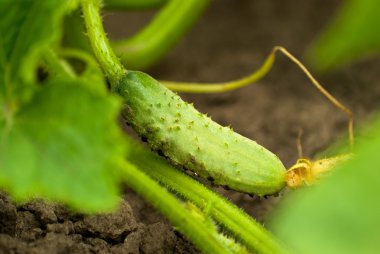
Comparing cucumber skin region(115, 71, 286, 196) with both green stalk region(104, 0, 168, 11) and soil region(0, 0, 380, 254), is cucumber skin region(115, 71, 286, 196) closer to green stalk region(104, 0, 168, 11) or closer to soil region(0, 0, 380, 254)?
soil region(0, 0, 380, 254)

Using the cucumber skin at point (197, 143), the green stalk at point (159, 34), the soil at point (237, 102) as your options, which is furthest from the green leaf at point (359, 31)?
the green stalk at point (159, 34)

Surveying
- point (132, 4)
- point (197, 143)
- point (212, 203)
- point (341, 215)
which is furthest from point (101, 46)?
point (341, 215)

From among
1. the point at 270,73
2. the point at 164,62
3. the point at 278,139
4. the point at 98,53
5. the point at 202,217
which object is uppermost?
the point at 270,73

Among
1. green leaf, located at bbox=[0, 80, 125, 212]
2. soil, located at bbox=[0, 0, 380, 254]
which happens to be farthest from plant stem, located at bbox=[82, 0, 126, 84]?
green leaf, located at bbox=[0, 80, 125, 212]

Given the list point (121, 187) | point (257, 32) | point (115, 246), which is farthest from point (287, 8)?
point (115, 246)

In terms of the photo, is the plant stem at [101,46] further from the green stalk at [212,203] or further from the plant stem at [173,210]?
the plant stem at [173,210]

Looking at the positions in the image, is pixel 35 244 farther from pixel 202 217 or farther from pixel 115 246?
pixel 202 217
